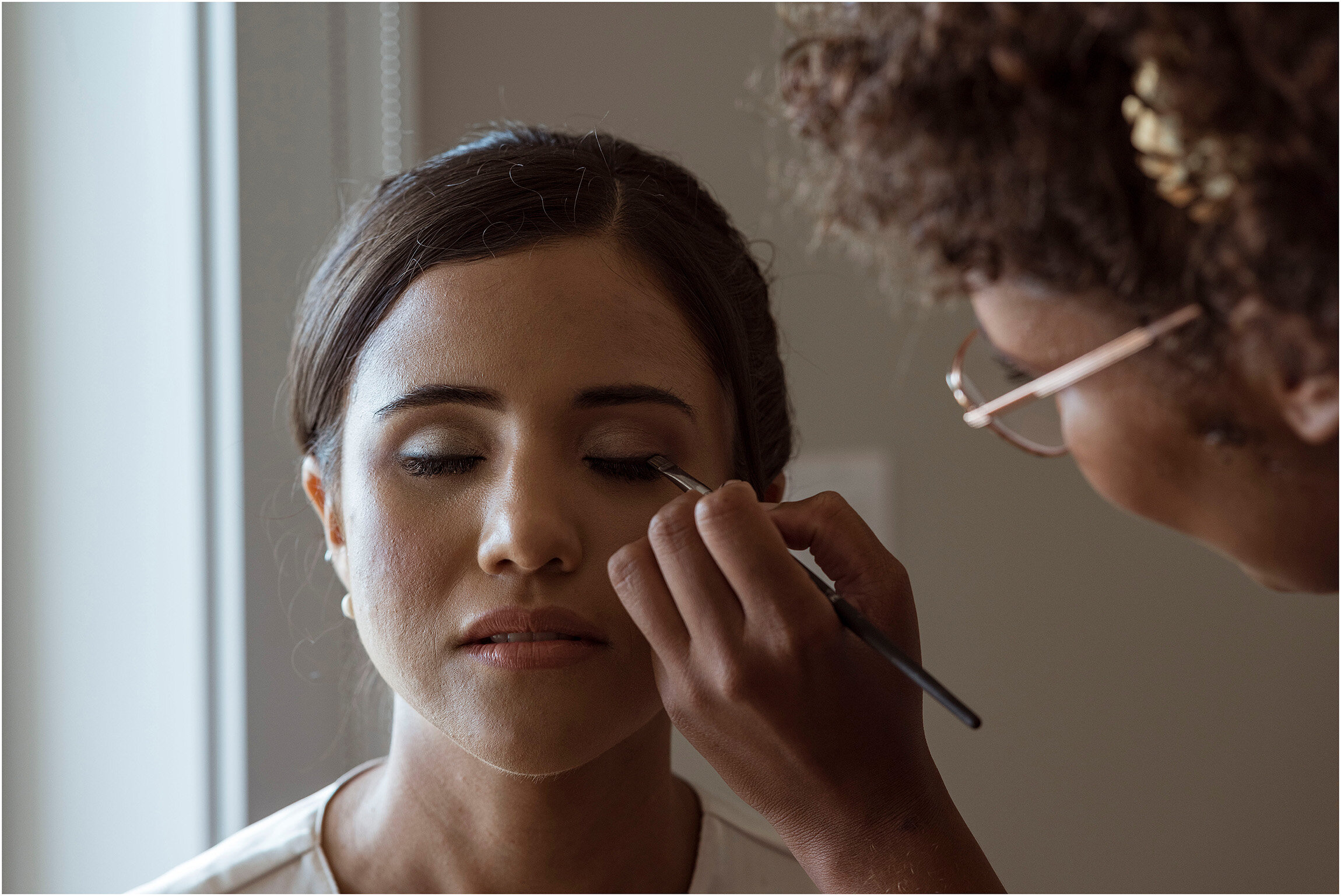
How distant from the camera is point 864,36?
587 millimetres

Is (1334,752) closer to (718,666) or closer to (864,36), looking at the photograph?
(718,666)

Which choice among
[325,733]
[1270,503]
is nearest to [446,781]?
[325,733]

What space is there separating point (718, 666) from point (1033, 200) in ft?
1.14

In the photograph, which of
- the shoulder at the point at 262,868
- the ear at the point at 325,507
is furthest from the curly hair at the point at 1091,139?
the shoulder at the point at 262,868

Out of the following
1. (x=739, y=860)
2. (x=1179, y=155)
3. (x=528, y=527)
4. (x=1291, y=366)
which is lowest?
(x=739, y=860)

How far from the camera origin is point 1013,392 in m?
0.66

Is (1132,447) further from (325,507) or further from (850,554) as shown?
(325,507)

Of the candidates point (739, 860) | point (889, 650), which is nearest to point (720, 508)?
point (889, 650)

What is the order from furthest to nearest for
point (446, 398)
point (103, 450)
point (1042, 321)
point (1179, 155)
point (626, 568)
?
point (103, 450) → point (446, 398) → point (626, 568) → point (1042, 321) → point (1179, 155)

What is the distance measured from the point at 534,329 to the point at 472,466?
117 millimetres

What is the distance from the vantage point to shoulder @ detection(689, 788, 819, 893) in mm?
1027

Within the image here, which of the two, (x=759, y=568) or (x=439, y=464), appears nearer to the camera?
(x=759, y=568)

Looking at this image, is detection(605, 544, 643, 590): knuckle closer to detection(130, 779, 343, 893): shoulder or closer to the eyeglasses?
the eyeglasses

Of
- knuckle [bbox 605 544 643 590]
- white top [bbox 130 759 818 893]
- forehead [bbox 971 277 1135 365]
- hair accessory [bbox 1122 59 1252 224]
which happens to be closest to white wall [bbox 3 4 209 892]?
white top [bbox 130 759 818 893]
